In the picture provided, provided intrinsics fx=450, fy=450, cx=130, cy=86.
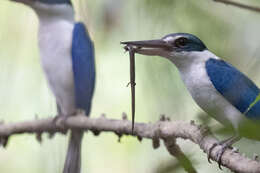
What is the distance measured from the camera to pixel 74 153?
3000mm

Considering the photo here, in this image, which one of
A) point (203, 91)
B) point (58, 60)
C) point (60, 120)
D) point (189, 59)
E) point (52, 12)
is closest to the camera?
→ point (203, 91)

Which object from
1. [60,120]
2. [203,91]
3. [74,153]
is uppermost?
[203,91]

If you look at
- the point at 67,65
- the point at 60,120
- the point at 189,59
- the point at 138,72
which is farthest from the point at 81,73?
the point at 138,72

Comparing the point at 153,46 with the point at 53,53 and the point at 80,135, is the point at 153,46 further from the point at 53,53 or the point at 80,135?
the point at 53,53

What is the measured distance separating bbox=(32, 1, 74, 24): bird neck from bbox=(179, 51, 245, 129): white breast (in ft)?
6.59

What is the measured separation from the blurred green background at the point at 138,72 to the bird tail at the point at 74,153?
0.10m

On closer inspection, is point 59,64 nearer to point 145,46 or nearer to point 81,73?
point 81,73

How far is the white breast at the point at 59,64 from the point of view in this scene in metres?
3.46

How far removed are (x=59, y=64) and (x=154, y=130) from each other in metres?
1.79

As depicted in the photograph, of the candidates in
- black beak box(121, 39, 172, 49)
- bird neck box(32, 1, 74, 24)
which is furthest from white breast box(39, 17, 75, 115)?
black beak box(121, 39, 172, 49)

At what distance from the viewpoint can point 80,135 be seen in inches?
120

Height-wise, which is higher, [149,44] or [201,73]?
[149,44]

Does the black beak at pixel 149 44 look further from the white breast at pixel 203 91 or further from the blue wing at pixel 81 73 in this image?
the blue wing at pixel 81 73

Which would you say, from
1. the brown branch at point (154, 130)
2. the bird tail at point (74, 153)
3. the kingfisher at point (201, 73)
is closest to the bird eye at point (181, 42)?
the kingfisher at point (201, 73)
